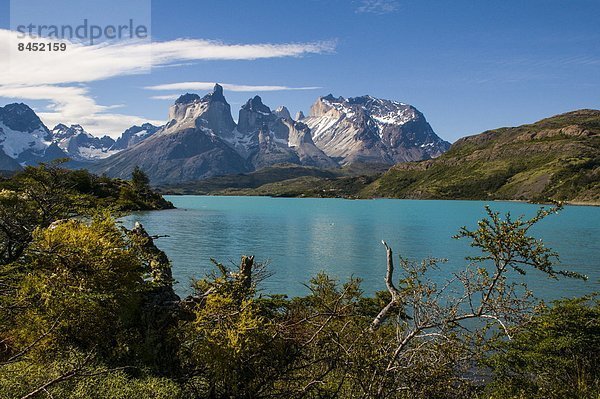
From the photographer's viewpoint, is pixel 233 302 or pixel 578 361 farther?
pixel 578 361

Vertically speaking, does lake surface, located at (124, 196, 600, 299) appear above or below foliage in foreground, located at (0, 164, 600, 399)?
below

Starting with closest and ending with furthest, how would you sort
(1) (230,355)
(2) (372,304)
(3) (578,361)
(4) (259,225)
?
(1) (230,355)
(3) (578,361)
(2) (372,304)
(4) (259,225)

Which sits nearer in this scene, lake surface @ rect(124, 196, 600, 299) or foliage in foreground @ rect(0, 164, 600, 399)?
foliage in foreground @ rect(0, 164, 600, 399)

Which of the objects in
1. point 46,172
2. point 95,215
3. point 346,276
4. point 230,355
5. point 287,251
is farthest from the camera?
point 287,251

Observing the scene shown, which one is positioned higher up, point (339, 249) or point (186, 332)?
point (186, 332)

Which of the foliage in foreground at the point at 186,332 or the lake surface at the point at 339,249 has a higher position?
the foliage in foreground at the point at 186,332

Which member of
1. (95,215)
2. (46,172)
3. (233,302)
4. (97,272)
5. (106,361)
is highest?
(46,172)

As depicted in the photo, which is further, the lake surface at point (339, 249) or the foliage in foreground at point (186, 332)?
the lake surface at point (339, 249)

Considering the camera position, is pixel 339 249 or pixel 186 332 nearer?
pixel 186 332

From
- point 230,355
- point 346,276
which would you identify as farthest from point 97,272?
point 346,276

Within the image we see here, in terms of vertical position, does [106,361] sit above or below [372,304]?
above

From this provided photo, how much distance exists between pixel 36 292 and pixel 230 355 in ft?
20.3

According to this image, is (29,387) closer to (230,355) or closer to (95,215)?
(230,355)

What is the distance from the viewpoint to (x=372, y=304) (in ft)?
119
